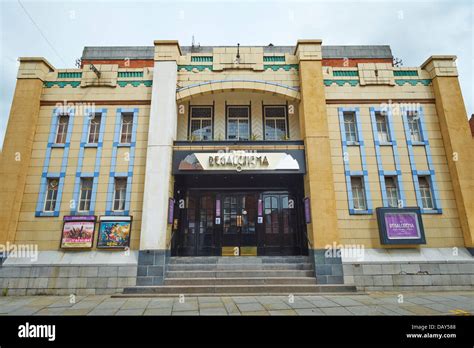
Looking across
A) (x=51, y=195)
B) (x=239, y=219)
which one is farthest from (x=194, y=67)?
(x=51, y=195)

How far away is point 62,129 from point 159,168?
216 inches

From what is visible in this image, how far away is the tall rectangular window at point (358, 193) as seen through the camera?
1107 cm

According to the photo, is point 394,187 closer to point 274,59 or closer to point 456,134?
point 456,134

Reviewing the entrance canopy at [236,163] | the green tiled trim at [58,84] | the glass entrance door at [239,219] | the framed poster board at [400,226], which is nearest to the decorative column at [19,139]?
the green tiled trim at [58,84]

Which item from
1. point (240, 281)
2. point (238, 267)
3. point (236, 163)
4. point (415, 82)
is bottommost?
Result: point (240, 281)

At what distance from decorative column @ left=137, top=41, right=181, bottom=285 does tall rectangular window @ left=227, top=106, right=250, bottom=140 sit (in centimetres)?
283

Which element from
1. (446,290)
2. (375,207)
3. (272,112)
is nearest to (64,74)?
(272,112)

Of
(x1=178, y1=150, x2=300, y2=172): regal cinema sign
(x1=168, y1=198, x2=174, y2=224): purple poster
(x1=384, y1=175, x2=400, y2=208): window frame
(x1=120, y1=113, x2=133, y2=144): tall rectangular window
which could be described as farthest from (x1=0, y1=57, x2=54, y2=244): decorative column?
(x1=384, y1=175, x2=400, y2=208): window frame

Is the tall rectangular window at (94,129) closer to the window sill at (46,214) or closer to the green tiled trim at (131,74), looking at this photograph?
the green tiled trim at (131,74)

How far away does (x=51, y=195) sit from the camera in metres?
11.1

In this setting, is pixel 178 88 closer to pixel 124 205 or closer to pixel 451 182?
pixel 124 205

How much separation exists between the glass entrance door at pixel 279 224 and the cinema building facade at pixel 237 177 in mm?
69

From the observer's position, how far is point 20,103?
454 inches

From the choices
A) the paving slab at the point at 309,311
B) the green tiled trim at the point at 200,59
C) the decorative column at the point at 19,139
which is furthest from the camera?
the green tiled trim at the point at 200,59
